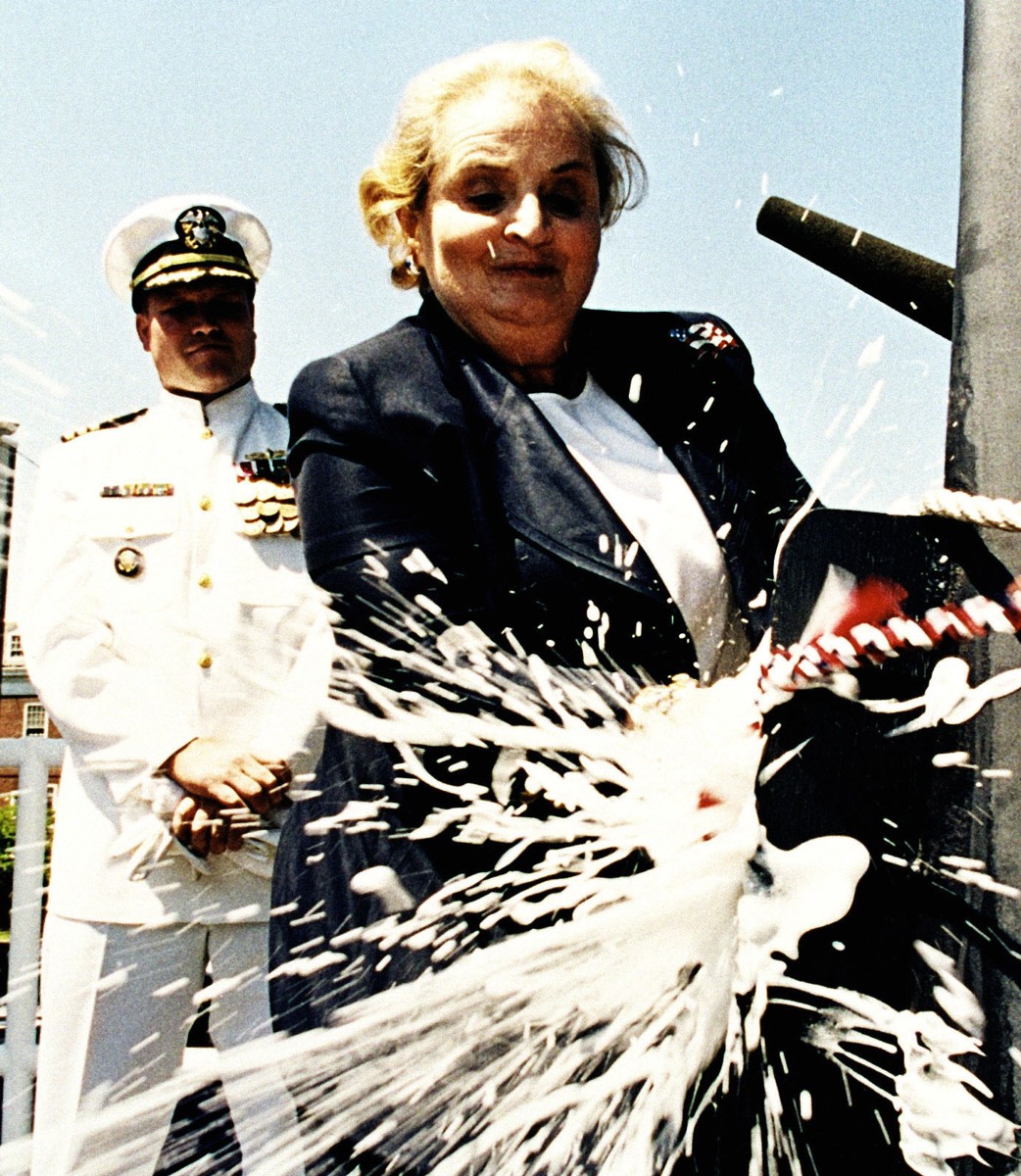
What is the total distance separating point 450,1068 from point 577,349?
0.92 meters

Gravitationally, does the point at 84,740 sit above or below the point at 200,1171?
above

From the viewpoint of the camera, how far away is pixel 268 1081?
2211mm

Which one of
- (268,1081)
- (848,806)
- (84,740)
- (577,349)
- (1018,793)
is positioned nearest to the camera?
(1018,793)

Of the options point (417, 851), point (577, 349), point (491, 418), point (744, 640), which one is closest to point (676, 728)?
point (744, 640)

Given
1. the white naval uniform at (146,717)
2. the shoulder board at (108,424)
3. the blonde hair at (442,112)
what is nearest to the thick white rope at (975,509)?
the blonde hair at (442,112)

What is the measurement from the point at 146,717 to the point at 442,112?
4.64 ft

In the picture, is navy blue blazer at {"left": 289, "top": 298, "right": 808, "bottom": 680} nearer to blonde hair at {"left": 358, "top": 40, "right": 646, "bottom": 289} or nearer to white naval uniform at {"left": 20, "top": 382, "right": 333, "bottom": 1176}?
blonde hair at {"left": 358, "top": 40, "right": 646, "bottom": 289}

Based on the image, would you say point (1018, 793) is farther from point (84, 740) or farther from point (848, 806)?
point (84, 740)

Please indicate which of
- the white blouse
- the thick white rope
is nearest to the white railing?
the white blouse

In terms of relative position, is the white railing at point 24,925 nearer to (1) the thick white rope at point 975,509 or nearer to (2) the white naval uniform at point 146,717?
(2) the white naval uniform at point 146,717

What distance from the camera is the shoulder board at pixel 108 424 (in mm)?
2971

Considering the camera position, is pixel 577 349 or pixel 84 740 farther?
pixel 84 740

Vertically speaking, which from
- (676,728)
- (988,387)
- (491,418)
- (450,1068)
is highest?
(491,418)

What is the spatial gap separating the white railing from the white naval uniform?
1.21ft
